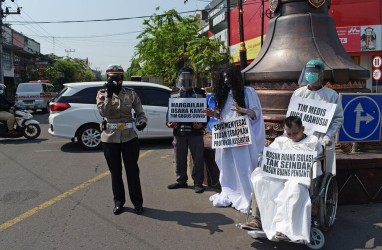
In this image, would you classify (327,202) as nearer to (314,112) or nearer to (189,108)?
(314,112)

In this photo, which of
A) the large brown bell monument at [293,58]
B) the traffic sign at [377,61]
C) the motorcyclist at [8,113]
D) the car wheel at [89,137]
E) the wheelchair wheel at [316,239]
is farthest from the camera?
the traffic sign at [377,61]

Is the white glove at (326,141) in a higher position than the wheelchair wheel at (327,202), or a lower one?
higher

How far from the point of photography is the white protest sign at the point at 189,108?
6.00 metres

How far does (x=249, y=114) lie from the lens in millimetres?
5105

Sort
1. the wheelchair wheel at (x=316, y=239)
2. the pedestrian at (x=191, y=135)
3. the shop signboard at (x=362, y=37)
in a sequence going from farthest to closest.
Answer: the shop signboard at (x=362, y=37) < the pedestrian at (x=191, y=135) < the wheelchair wheel at (x=316, y=239)

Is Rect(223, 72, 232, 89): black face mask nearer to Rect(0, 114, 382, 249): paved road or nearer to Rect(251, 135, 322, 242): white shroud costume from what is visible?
Rect(251, 135, 322, 242): white shroud costume

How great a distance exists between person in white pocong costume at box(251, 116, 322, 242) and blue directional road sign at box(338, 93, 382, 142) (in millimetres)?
1668

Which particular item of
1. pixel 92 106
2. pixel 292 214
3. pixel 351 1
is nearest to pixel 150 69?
pixel 351 1

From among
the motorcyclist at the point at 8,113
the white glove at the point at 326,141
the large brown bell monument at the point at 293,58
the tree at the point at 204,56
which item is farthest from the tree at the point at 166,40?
the white glove at the point at 326,141

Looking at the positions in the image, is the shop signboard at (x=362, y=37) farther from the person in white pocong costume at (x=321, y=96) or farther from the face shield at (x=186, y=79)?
the person in white pocong costume at (x=321, y=96)

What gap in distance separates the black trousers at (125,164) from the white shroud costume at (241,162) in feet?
3.51

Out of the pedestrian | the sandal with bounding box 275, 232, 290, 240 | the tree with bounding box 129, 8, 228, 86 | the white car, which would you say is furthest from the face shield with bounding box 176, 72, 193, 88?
the tree with bounding box 129, 8, 228, 86

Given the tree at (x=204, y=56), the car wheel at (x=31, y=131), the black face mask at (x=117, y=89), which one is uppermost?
the tree at (x=204, y=56)

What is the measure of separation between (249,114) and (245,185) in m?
0.89
